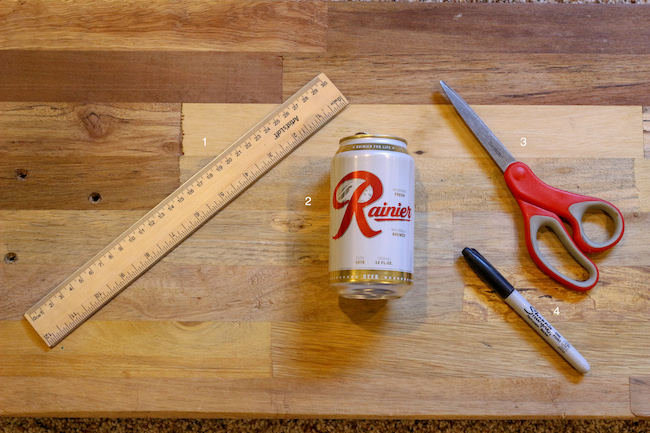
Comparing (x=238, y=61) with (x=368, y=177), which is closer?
(x=368, y=177)

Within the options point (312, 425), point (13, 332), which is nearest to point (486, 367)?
point (312, 425)

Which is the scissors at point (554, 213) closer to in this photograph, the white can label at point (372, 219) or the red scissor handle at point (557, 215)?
the red scissor handle at point (557, 215)

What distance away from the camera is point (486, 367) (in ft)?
3.26

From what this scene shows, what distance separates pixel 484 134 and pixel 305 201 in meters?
0.38

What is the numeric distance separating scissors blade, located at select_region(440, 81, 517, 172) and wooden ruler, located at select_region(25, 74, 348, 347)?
233 mm

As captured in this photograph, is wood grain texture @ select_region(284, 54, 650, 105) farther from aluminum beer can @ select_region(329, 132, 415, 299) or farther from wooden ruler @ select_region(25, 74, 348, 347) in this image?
aluminum beer can @ select_region(329, 132, 415, 299)

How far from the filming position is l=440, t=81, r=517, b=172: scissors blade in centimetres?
103

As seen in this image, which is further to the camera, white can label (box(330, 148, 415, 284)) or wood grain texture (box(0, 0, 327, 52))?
wood grain texture (box(0, 0, 327, 52))

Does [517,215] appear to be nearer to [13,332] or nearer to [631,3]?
[631,3]

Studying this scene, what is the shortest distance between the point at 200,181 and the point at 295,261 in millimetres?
247

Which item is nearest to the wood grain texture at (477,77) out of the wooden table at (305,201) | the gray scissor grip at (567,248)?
the wooden table at (305,201)

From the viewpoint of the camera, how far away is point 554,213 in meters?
1.02

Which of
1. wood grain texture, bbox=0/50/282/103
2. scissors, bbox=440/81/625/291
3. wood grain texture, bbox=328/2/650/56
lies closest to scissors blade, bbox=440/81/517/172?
scissors, bbox=440/81/625/291

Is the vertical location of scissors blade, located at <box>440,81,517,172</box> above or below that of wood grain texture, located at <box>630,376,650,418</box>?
above
